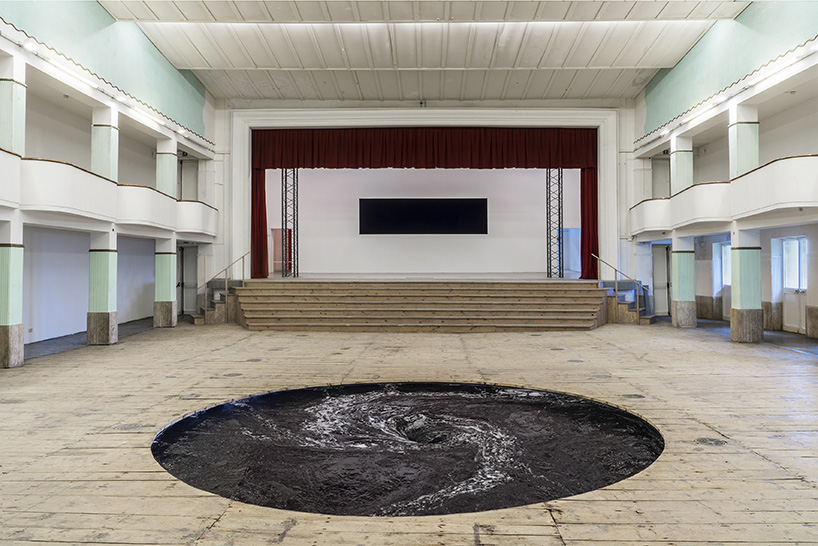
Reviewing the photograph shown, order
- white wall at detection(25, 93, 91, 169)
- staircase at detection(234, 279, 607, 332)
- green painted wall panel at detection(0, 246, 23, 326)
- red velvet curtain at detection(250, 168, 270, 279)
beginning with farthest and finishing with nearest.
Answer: red velvet curtain at detection(250, 168, 270, 279), staircase at detection(234, 279, 607, 332), white wall at detection(25, 93, 91, 169), green painted wall panel at detection(0, 246, 23, 326)

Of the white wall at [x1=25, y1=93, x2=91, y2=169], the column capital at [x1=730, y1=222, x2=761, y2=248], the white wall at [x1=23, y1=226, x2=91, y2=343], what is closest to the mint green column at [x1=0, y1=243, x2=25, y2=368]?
the white wall at [x1=23, y1=226, x2=91, y2=343]

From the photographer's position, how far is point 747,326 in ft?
30.3

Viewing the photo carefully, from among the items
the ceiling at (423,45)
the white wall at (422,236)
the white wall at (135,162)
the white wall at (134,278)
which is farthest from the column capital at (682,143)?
the white wall at (134,278)

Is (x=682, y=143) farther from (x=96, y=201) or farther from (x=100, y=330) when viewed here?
(x=100, y=330)

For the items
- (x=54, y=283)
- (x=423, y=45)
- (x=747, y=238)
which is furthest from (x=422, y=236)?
(x=54, y=283)

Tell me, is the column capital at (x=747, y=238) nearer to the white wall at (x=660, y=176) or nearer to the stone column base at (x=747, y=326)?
the stone column base at (x=747, y=326)

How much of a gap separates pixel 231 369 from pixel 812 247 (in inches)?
419

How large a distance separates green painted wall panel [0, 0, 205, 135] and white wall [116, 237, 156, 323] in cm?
339

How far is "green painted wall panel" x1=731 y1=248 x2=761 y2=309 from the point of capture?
31.0 ft

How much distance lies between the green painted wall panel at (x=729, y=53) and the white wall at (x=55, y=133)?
1227cm

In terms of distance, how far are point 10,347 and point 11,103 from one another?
3.35 m

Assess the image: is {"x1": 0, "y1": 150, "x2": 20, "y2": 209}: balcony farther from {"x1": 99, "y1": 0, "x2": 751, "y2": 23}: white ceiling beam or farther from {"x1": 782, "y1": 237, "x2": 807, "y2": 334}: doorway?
{"x1": 782, "y1": 237, "x2": 807, "y2": 334}: doorway

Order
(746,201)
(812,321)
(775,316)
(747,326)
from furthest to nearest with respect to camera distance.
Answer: (775,316), (812,321), (747,326), (746,201)

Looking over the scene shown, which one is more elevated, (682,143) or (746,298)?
(682,143)
